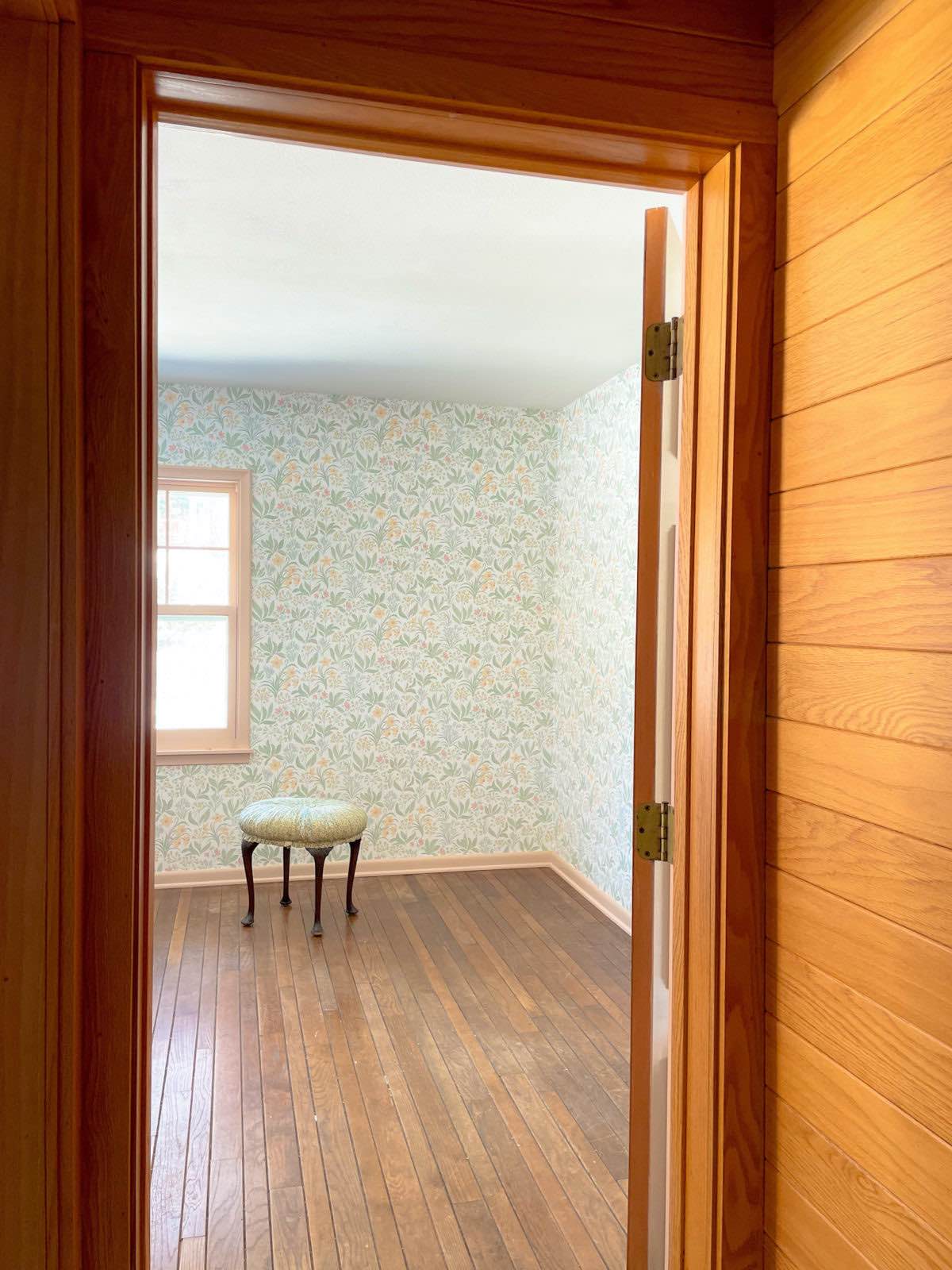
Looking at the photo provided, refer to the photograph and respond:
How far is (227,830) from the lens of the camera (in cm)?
515

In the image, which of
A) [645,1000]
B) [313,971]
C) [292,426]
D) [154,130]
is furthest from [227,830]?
[154,130]

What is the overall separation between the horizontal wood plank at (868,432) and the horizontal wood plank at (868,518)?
0.01 m

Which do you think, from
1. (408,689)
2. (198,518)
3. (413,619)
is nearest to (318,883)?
(408,689)

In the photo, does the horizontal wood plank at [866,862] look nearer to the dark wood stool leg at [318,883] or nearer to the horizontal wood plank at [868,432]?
the horizontal wood plank at [868,432]

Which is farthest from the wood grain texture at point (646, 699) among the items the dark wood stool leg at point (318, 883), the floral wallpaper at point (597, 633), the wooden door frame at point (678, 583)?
the dark wood stool leg at point (318, 883)

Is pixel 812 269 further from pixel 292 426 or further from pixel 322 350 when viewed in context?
pixel 292 426

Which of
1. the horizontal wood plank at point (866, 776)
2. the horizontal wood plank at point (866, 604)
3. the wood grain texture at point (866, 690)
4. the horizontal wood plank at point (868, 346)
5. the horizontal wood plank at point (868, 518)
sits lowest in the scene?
the horizontal wood plank at point (866, 776)

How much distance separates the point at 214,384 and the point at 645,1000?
14.0 ft

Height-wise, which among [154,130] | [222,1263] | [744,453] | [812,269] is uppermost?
[154,130]

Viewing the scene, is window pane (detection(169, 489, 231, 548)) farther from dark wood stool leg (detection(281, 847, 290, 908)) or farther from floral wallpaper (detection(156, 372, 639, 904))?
dark wood stool leg (detection(281, 847, 290, 908))

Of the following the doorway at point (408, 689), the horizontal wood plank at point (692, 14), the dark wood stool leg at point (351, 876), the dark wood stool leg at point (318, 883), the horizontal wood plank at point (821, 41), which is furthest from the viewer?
the dark wood stool leg at point (351, 876)

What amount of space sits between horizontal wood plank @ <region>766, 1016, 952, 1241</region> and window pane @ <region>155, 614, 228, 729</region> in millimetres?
4289

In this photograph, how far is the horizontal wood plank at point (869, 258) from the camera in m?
1.01

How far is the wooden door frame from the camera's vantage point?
3.69 feet
